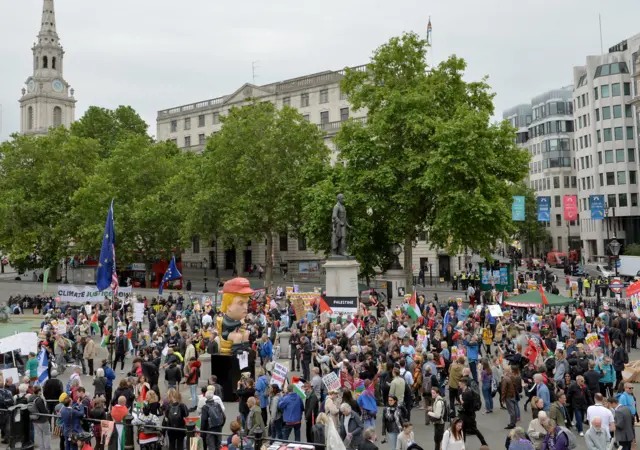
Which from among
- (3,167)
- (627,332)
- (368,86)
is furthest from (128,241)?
(627,332)

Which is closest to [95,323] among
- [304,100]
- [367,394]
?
[367,394]

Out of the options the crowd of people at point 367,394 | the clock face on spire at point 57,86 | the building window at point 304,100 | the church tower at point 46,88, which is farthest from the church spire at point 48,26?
the crowd of people at point 367,394

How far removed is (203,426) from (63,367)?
1083cm

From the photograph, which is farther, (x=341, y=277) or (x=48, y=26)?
(x=48, y=26)

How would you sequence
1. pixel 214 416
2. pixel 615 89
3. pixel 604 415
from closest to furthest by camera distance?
pixel 604 415 → pixel 214 416 → pixel 615 89

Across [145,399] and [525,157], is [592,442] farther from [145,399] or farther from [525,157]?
[525,157]

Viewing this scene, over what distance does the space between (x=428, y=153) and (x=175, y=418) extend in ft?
91.5

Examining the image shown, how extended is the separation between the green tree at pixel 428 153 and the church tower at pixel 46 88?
291 feet

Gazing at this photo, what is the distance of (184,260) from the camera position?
77125 mm

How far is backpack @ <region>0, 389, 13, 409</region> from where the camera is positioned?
14.4 meters

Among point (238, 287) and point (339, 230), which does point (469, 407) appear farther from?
point (339, 230)

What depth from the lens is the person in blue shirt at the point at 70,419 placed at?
42.3ft

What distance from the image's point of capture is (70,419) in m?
13.0

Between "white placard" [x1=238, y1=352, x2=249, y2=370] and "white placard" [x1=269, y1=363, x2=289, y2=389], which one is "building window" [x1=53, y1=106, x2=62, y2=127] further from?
"white placard" [x1=269, y1=363, x2=289, y2=389]
